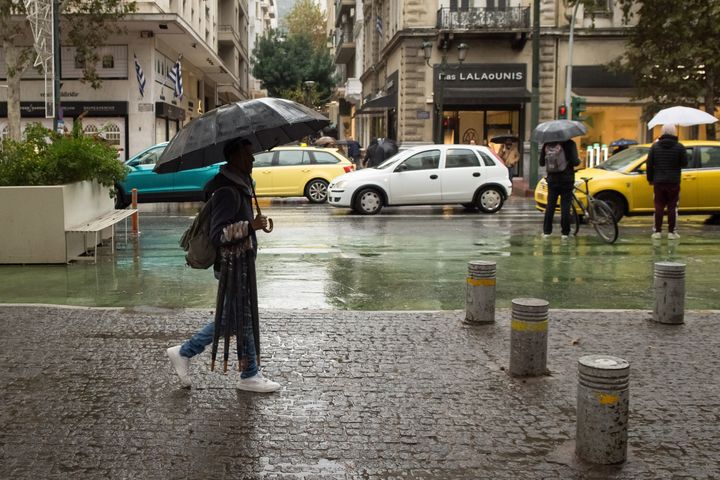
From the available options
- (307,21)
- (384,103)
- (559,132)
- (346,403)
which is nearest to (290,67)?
(307,21)

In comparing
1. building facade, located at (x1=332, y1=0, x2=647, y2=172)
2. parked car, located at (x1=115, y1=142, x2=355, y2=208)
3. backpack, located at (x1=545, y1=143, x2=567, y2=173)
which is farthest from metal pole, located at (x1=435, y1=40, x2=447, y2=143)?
backpack, located at (x1=545, y1=143, x2=567, y2=173)

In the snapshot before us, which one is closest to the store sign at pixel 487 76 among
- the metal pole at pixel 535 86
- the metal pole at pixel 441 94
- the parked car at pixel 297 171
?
the metal pole at pixel 441 94

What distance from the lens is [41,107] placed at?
105 ft

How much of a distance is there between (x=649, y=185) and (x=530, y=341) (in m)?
11.2

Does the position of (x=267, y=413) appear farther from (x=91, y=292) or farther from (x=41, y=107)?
(x=41, y=107)

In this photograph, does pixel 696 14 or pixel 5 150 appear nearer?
pixel 5 150

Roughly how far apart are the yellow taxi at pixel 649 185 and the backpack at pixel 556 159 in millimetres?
2395

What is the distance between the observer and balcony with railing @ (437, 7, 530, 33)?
3322 cm

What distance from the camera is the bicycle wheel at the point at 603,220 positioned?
540 inches

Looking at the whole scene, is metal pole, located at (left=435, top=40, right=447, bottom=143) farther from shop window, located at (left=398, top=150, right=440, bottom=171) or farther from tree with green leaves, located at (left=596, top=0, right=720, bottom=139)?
shop window, located at (left=398, top=150, right=440, bottom=171)

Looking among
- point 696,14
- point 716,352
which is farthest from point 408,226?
point 696,14

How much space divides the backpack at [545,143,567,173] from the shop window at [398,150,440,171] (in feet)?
17.9

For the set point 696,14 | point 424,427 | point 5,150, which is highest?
point 696,14

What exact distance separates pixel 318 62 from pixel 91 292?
198 feet
